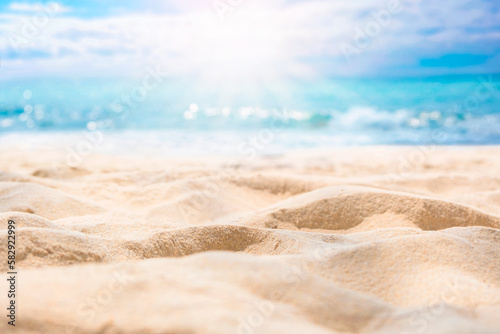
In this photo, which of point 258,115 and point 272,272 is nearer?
point 272,272

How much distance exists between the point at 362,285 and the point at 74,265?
99 cm

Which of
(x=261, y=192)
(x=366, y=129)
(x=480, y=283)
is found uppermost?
(x=480, y=283)

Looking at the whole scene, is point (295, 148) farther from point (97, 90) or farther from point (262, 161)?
point (97, 90)

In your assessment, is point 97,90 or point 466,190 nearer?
point 466,190

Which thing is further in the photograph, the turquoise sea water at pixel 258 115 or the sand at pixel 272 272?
the turquoise sea water at pixel 258 115

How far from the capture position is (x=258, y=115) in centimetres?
1423

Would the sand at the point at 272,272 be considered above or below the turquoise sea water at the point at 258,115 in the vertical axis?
above

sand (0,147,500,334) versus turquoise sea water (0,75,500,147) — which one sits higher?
sand (0,147,500,334)

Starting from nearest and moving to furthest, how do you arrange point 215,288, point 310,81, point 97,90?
point 215,288, point 97,90, point 310,81

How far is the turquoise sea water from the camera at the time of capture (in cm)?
954

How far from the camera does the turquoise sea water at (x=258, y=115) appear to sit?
376 inches

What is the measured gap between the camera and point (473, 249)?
1.41 m

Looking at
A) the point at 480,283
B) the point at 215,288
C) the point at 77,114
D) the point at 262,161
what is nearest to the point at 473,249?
the point at 480,283

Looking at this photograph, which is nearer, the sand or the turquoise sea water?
the sand
